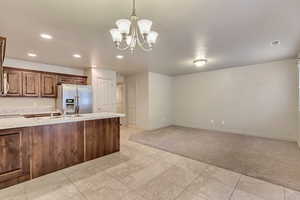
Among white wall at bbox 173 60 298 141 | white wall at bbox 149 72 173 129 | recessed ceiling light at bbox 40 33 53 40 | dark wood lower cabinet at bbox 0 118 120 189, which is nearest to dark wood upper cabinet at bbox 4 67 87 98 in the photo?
recessed ceiling light at bbox 40 33 53 40

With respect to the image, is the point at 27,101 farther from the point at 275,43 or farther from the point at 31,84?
the point at 275,43

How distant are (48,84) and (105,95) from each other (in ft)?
5.90

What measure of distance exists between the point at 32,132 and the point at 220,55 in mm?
4416

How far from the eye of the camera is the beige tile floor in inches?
71.9

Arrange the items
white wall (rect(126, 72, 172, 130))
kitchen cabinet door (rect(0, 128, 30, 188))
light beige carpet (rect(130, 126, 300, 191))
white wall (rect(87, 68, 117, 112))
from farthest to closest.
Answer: white wall (rect(126, 72, 172, 130)) < white wall (rect(87, 68, 117, 112)) < light beige carpet (rect(130, 126, 300, 191)) < kitchen cabinet door (rect(0, 128, 30, 188))

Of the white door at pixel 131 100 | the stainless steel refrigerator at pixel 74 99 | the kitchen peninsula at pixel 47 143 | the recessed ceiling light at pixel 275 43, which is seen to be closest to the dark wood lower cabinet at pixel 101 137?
the kitchen peninsula at pixel 47 143

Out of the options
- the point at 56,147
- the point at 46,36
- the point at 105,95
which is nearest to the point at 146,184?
the point at 56,147

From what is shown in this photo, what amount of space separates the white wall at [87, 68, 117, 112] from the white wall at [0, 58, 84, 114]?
3.18 ft

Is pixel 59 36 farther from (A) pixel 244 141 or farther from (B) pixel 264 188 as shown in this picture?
(A) pixel 244 141

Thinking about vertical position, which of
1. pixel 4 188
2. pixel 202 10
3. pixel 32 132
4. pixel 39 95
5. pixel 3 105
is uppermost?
pixel 202 10

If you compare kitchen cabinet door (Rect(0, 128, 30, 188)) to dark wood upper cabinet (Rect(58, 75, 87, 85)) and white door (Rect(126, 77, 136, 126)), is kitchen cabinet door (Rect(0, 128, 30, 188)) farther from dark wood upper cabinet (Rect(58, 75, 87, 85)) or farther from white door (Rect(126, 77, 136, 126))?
white door (Rect(126, 77, 136, 126))

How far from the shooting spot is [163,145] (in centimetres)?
383

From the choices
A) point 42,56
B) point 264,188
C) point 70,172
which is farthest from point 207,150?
point 42,56

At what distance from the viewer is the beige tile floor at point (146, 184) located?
1.83m
